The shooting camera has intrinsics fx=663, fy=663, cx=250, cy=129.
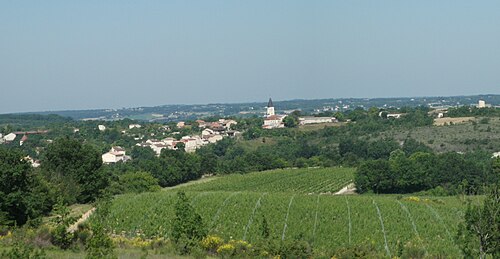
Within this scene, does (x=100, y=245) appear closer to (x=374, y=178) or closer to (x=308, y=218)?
(x=308, y=218)

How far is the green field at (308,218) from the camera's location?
95.3 ft

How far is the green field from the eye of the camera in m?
29.0

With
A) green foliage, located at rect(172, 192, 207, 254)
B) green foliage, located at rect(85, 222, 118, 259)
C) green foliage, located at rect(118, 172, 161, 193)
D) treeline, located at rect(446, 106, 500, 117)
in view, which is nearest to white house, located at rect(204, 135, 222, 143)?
treeline, located at rect(446, 106, 500, 117)

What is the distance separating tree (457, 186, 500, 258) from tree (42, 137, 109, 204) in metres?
31.4

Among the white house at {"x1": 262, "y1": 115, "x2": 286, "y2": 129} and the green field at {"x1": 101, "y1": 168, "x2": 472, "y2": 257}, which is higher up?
the green field at {"x1": 101, "y1": 168, "x2": 472, "y2": 257}

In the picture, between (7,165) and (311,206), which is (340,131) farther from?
(7,165)

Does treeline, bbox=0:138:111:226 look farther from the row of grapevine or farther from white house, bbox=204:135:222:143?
white house, bbox=204:135:222:143

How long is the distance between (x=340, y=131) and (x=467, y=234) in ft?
335

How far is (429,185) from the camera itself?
61188 mm

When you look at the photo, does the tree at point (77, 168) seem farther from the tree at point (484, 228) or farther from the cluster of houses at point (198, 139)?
the cluster of houses at point (198, 139)

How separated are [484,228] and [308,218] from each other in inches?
689

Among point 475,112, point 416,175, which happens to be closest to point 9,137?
point 475,112

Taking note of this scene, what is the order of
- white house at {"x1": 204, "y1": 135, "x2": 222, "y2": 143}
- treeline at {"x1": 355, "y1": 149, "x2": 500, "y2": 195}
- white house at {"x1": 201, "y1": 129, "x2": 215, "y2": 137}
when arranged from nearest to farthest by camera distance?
treeline at {"x1": 355, "y1": 149, "x2": 500, "y2": 195}
white house at {"x1": 204, "y1": 135, "x2": 222, "y2": 143}
white house at {"x1": 201, "y1": 129, "x2": 215, "y2": 137}

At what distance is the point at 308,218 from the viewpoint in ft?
108
